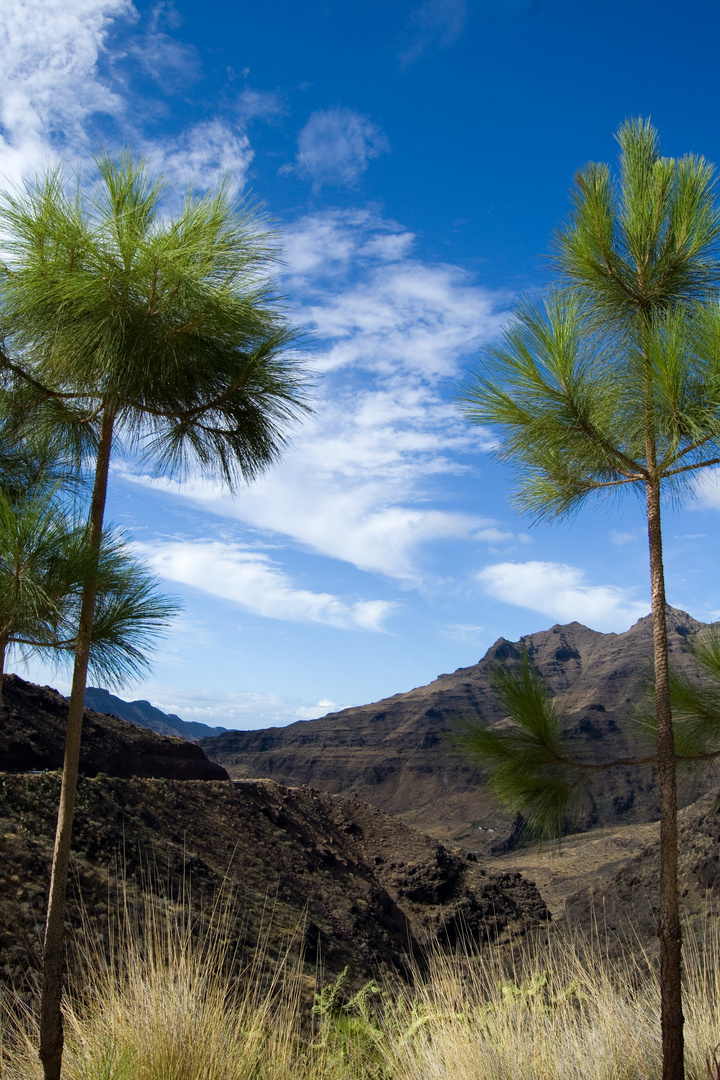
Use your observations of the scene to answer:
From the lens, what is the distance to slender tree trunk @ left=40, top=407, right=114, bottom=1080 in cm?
336

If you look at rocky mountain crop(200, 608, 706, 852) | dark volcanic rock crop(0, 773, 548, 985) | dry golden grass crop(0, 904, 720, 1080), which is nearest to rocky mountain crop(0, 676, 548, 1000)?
dark volcanic rock crop(0, 773, 548, 985)

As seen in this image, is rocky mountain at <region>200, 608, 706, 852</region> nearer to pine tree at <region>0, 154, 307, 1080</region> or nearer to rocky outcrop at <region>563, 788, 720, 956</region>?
rocky outcrop at <region>563, 788, 720, 956</region>

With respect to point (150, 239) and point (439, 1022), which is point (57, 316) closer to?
point (150, 239)

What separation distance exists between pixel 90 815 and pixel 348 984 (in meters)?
5.48

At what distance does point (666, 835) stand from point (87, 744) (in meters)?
20.0

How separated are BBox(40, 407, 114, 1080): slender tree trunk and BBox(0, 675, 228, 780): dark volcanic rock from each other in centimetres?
1472

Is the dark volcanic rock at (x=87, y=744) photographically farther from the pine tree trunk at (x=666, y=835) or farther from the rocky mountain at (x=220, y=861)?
the pine tree trunk at (x=666, y=835)

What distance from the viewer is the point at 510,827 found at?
42.8 m

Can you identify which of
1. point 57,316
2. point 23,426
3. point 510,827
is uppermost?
point 57,316

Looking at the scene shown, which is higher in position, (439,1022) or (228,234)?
(228,234)

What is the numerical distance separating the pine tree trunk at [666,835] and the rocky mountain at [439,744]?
1547 inches

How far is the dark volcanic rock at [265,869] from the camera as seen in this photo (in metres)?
10.0

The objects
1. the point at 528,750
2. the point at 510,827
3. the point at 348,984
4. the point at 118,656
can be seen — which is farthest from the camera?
the point at 510,827

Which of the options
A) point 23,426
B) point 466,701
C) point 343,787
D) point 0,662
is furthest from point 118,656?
point 466,701
